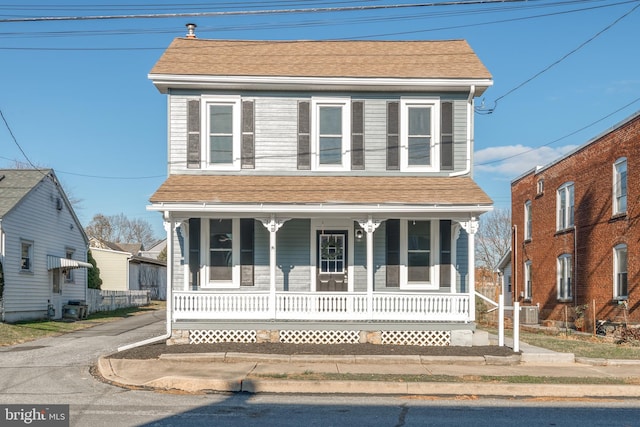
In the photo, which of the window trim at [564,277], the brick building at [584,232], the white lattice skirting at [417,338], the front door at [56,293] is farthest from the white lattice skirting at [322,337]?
the front door at [56,293]

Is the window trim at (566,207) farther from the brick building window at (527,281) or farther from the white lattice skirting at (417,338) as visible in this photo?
the white lattice skirting at (417,338)

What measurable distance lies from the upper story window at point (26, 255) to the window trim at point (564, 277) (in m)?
21.3

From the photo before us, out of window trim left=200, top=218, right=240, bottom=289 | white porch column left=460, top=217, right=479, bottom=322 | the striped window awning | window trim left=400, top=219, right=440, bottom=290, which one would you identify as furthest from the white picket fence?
white porch column left=460, top=217, right=479, bottom=322

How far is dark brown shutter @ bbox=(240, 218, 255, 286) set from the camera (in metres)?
16.9

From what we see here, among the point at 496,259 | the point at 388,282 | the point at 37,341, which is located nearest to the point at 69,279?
the point at 37,341

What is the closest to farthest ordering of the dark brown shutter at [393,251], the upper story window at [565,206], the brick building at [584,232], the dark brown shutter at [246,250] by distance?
the dark brown shutter at [246,250]
the dark brown shutter at [393,251]
the brick building at [584,232]
the upper story window at [565,206]

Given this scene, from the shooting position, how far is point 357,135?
17203 millimetres

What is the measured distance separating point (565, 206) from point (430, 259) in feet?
40.0

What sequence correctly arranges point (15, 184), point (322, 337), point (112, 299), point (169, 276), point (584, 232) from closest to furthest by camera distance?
point (169, 276), point (322, 337), point (584, 232), point (15, 184), point (112, 299)

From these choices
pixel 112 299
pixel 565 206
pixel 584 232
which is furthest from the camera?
pixel 112 299

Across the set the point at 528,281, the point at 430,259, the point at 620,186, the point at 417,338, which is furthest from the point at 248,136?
the point at 528,281

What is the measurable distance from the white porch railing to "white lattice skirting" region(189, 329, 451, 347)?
37 cm

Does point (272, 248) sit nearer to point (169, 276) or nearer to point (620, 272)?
point (169, 276)

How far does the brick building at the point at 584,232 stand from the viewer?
20.9 meters
